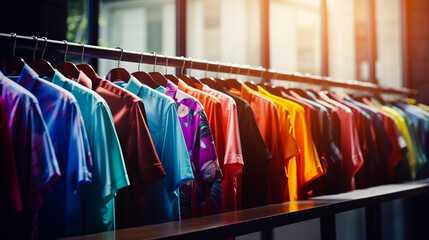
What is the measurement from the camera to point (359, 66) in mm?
6289

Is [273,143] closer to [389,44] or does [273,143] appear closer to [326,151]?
[326,151]

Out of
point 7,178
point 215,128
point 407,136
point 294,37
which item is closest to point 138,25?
point 294,37

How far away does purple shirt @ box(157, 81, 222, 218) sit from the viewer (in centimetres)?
203

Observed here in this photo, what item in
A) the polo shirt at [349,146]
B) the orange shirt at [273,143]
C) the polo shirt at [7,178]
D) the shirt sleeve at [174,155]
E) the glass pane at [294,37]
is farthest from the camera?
the glass pane at [294,37]

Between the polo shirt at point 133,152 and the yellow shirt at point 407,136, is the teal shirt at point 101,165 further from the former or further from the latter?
the yellow shirt at point 407,136

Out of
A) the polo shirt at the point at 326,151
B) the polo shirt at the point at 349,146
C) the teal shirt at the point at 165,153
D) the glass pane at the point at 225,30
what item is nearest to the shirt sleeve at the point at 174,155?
the teal shirt at the point at 165,153

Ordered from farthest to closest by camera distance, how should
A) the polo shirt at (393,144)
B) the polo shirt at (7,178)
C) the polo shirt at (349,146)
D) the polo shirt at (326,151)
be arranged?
the polo shirt at (393,144)
the polo shirt at (349,146)
the polo shirt at (326,151)
the polo shirt at (7,178)

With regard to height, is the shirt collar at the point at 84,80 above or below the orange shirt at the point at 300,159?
above

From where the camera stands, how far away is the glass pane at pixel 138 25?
931 cm

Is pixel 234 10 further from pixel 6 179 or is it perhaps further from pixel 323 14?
pixel 6 179

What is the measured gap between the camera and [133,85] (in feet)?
6.71

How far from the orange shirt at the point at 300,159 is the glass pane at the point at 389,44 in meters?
3.66

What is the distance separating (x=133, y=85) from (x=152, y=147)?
0.38 meters

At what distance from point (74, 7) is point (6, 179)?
193 inches
